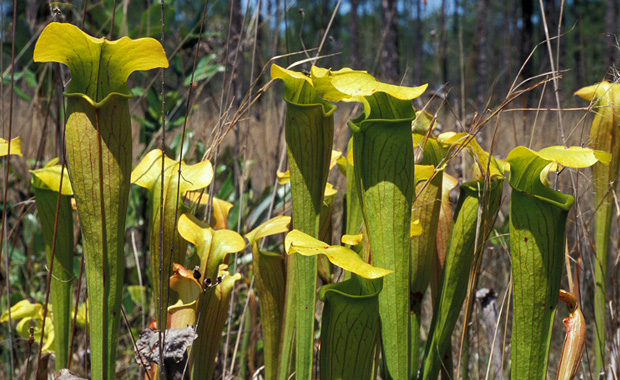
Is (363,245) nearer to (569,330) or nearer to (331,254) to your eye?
(331,254)

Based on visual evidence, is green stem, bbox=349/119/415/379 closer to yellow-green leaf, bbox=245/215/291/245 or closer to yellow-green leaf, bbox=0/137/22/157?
yellow-green leaf, bbox=245/215/291/245

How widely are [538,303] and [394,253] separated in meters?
0.19

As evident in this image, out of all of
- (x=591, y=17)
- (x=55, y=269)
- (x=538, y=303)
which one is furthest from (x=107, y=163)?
(x=591, y=17)

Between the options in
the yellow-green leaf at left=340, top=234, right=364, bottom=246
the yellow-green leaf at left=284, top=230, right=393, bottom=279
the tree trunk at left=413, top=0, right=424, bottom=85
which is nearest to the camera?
the yellow-green leaf at left=284, top=230, right=393, bottom=279

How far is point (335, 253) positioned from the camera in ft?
1.91

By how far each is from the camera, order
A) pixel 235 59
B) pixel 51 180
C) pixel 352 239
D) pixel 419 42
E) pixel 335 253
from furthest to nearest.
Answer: pixel 419 42 < pixel 235 59 < pixel 51 180 < pixel 352 239 < pixel 335 253

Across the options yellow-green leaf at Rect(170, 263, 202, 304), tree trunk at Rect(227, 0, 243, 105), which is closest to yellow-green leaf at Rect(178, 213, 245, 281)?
yellow-green leaf at Rect(170, 263, 202, 304)

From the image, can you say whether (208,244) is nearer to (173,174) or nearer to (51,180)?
(173,174)

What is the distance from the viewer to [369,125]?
646mm

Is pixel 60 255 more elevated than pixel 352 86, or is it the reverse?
pixel 352 86

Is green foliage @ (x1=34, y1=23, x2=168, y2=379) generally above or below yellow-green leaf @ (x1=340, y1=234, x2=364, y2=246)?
above

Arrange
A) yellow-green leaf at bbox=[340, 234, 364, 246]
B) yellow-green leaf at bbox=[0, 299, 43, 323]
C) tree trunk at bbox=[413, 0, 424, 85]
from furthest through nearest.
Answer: tree trunk at bbox=[413, 0, 424, 85] → yellow-green leaf at bbox=[0, 299, 43, 323] → yellow-green leaf at bbox=[340, 234, 364, 246]

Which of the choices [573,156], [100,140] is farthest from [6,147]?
[573,156]

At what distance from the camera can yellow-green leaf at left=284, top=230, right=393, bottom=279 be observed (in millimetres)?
564
